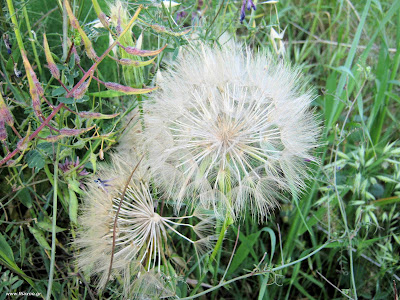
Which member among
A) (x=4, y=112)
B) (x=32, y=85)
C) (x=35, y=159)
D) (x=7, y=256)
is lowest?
(x=7, y=256)

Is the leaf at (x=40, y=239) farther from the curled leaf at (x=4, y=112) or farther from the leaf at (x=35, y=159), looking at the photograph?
the curled leaf at (x=4, y=112)

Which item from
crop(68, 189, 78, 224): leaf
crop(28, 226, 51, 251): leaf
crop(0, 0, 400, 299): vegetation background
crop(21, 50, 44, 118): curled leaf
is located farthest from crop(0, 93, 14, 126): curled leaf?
crop(28, 226, 51, 251): leaf

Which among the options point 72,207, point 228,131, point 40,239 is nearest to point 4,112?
point 72,207

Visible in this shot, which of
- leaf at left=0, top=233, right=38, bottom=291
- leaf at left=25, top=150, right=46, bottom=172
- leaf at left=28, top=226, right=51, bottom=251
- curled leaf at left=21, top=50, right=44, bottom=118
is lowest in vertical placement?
leaf at left=0, top=233, right=38, bottom=291

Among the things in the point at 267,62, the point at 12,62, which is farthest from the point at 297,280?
the point at 12,62

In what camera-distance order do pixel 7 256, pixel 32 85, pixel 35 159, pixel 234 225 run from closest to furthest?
pixel 32 85 → pixel 35 159 → pixel 7 256 → pixel 234 225

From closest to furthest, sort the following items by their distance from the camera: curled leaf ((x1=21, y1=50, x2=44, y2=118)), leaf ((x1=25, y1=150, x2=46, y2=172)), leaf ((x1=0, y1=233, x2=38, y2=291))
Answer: curled leaf ((x1=21, y1=50, x2=44, y2=118)), leaf ((x1=25, y1=150, x2=46, y2=172)), leaf ((x1=0, y1=233, x2=38, y2=291))

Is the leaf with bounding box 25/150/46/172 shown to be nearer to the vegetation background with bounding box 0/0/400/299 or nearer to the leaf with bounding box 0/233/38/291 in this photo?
the vegetation background with bounding box 0/0/400/299

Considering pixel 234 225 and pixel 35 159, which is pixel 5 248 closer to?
pixel 35 159
